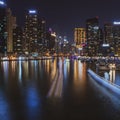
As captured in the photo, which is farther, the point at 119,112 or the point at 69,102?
the point at 69,102

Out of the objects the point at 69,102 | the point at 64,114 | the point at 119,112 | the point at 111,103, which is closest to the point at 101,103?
the point at 111,103

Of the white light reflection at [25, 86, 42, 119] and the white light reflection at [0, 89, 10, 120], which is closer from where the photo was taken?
the white light reflection at [0, 89, 10, 120]

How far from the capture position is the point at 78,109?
18.6 m

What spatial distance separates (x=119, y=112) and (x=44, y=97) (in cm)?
707

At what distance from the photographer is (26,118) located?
631 inches

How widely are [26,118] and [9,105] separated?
4.28 m

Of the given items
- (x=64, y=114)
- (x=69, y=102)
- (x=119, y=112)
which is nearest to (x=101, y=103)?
(x=69, y=102)

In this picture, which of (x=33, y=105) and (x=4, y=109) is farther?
(x=33, y=105)

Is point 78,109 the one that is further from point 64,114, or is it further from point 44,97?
point 44,97

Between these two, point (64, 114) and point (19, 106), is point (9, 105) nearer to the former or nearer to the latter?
point (19, 106)

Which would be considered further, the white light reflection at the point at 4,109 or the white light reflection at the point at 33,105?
the white light reflection at the point at 33,105

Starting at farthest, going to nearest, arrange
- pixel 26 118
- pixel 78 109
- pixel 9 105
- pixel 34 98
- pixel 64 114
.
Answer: pixel 34 98, pixel 9 105, pixel 78 109, pixel 64 114, pixel 26 118

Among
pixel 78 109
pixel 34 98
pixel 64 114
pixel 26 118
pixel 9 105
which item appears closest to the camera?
pixel 26 118

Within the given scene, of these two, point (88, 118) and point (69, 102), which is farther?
point (69, 102)
